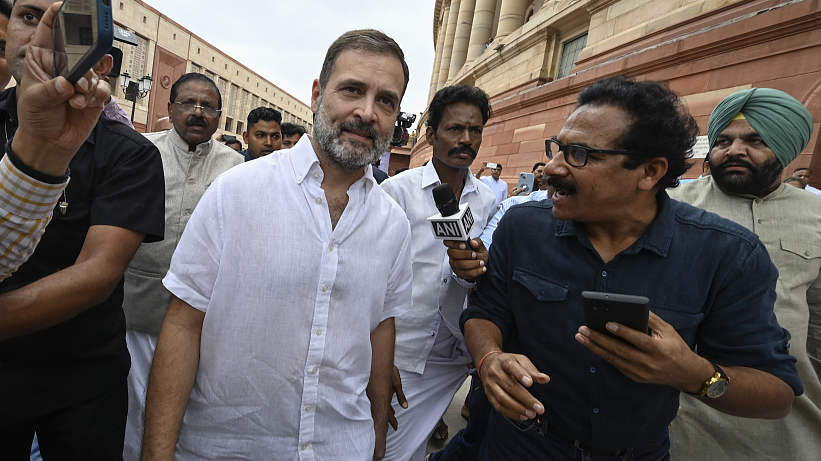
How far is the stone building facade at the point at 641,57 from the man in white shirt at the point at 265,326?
6987 mm

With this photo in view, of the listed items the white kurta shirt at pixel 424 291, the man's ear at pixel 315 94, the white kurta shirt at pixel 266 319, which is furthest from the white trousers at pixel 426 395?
the man's ear at pixel 315 94

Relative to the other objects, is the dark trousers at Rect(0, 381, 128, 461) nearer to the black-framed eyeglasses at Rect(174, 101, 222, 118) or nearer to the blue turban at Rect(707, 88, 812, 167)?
the black-framed eyeglasses at Rect(174, 101, 222, 118)

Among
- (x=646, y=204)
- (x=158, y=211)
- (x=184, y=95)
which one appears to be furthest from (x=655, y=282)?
(x=184, y=95)

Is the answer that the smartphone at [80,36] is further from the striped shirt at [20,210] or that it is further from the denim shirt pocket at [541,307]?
the denim shirt pocket at [541,307]

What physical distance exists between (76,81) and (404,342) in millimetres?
2362

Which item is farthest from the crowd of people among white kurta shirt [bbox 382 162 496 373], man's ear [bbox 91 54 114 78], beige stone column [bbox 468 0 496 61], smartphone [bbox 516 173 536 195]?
beige stone column [bbox 468 0 496 61]

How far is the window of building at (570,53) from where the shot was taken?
39.3 ft

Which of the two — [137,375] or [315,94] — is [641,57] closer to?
[315,94]

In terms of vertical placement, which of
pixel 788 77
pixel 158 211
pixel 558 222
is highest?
pixel 788 77

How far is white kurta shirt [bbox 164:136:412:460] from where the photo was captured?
1.67 meters

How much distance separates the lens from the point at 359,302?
185 centimetres

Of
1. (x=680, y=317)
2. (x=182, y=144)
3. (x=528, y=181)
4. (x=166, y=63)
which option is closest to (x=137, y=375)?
(x=182, y=144)

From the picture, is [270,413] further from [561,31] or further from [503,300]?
[561,31]

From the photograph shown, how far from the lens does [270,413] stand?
1689 mm
